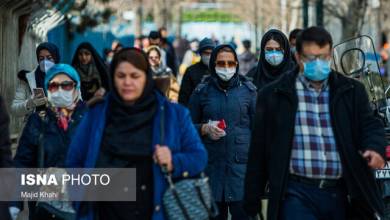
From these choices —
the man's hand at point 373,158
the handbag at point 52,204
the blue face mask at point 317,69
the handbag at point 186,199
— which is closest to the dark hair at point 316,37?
the blue face mask at point 317,69

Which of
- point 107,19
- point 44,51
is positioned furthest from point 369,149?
point 107,19

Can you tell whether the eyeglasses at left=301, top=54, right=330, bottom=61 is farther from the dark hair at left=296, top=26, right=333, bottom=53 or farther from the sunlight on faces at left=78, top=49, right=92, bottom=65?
the sunlight on faces at left=78, top=49, right=92, bottom=65

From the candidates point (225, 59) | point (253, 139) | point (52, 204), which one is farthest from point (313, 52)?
point (225, 59)

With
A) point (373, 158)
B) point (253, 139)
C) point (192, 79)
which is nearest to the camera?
point (373, 158)

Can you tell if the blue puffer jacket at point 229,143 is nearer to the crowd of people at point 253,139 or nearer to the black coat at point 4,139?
the crowd of people at point 253,139

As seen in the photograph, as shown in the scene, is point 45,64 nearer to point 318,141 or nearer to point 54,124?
point 54,124

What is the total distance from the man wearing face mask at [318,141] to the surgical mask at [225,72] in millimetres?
2264

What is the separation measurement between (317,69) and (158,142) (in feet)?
3.78

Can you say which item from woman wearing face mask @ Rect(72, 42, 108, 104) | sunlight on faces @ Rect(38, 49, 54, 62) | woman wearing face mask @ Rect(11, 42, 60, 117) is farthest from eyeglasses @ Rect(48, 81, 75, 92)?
sunlight on faces @ Rect(38, 49, 54, 62)

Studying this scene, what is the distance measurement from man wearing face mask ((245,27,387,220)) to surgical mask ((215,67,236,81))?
226 cm

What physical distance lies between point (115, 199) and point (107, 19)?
25569 millimetres

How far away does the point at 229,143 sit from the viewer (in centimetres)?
892

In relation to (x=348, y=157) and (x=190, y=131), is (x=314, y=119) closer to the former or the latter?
(x=348, y=157)

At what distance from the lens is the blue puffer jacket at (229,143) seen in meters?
8.90
